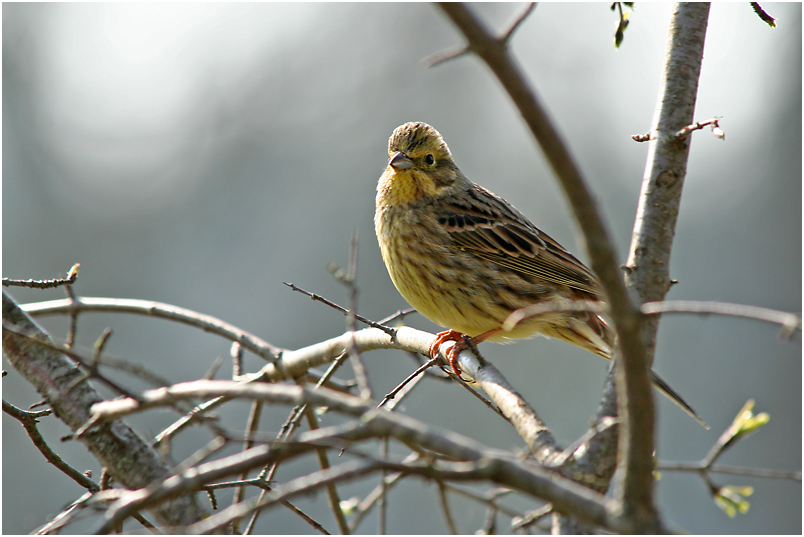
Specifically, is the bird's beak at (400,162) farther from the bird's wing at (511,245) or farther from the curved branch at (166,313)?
the curved branch at (166,313)

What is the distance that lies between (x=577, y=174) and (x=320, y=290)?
40.6 ft

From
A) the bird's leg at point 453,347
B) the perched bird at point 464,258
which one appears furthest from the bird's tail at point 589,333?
the bird's leg at point 453,347

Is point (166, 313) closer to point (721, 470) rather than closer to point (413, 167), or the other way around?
point (413, 167)

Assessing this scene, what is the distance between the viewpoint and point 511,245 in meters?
5.14

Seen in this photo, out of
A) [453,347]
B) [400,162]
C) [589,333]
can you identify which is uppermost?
A: [400,162]

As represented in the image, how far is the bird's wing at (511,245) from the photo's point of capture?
5.03 m

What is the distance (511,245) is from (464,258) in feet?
1.41

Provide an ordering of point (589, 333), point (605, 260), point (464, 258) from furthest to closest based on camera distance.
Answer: point (464, 258) → point (589, 333) → point (605, 260)

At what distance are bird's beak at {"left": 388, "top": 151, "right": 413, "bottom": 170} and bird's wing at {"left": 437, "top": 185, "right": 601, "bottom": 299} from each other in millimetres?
412

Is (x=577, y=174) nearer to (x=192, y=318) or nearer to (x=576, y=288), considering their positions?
(x=192, y=318)

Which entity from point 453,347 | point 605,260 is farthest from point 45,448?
point 605,260

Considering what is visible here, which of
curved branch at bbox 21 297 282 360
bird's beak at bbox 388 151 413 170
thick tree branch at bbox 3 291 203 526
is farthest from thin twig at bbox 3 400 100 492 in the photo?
bird's beak at bbox 388 151 413 170

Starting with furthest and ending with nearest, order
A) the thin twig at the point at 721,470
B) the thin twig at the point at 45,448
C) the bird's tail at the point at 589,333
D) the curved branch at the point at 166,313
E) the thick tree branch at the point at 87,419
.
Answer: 1. the bird's tail at the point at 589,333
2. the curved branch at the point at 166,313
3. the thin twig at the point at 45,448
4. the thick tree branch at the point at 87,419
5. the thin twig at the point at 721,470

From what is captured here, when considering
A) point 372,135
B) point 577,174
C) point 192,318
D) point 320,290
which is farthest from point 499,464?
point 372,135
